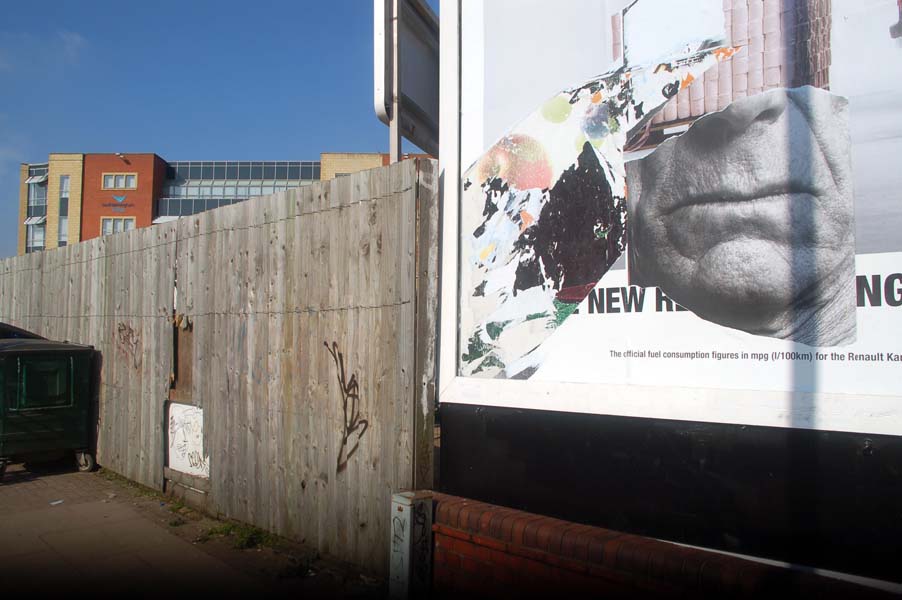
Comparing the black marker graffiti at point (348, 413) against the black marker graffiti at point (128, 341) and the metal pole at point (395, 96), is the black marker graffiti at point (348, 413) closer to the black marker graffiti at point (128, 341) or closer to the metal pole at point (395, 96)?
the metal pole at point (395, 96)

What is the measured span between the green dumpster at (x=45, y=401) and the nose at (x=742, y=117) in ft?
30.5

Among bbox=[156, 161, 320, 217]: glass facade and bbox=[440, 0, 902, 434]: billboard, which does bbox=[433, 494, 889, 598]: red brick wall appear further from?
bbox=[156, 161, 320, 217]: glass facade

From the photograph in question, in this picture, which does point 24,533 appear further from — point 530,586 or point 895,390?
point 895,390

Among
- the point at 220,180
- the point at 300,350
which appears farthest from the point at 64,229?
the point at 300,350

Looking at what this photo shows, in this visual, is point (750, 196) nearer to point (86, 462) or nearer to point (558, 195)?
point (558, 195)

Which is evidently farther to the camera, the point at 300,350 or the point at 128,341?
the point at 128,341

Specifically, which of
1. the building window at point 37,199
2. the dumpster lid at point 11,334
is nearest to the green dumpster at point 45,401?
the dumpster lid at point 11,334

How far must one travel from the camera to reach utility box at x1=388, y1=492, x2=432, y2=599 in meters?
4.86

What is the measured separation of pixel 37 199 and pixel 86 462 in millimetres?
77684

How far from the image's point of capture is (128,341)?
9.56m

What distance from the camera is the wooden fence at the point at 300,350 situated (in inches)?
208

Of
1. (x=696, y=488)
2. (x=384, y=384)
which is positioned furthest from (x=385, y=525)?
(x=696, y=488)

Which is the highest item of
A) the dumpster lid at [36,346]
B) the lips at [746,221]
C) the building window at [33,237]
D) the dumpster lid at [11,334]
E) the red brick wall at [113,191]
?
the red brick wall at [113,191]

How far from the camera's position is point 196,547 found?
6574 mm
